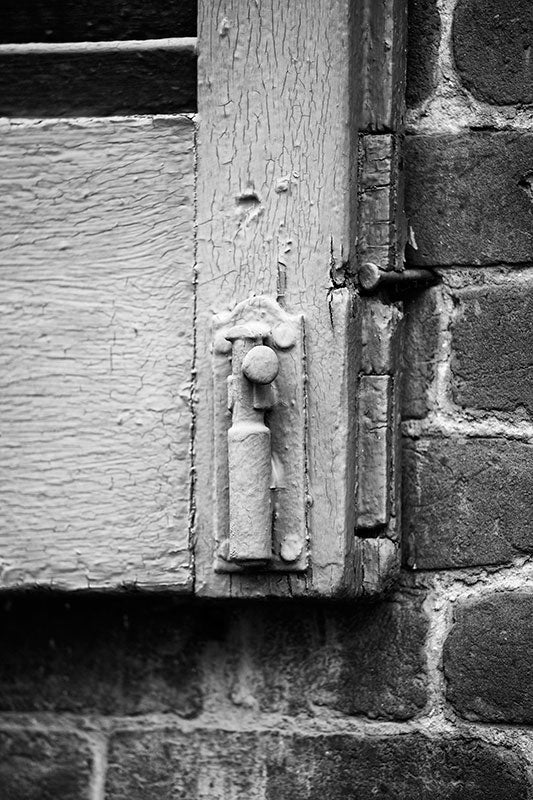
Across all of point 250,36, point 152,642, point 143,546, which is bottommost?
point 152,642

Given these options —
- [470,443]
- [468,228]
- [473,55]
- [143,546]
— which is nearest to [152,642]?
[143,546]

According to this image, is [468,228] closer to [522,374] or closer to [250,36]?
[522,374]

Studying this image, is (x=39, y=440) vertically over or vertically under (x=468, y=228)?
under

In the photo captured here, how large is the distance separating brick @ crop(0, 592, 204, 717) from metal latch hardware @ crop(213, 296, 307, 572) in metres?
0.16

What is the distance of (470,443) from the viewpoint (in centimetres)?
103

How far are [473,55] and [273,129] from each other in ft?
0.73

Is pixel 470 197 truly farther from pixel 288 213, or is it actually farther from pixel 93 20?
pixel 93 20

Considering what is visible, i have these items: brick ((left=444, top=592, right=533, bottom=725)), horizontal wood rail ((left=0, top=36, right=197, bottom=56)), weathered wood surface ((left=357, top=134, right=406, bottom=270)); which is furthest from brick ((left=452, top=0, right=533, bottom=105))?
brick ((left=444, top=592, right=533, bottom=725))

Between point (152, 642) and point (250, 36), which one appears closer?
point (250, 36)

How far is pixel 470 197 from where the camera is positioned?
102 cm

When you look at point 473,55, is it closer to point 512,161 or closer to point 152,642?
point 512,161

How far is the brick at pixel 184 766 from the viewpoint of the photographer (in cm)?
106

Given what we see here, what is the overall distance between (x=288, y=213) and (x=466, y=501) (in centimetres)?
33

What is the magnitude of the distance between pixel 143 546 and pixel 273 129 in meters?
0.41
